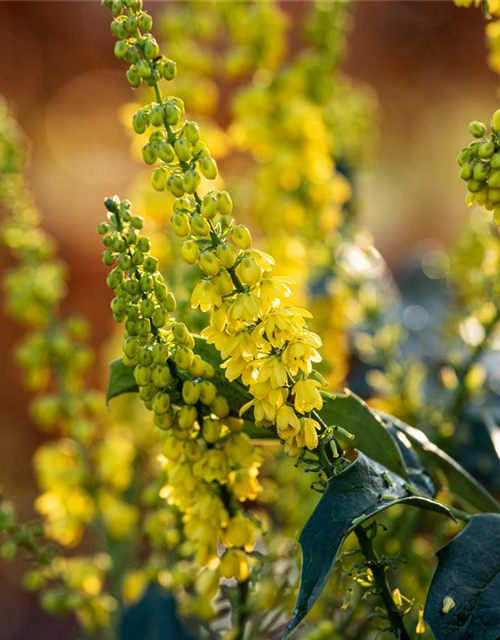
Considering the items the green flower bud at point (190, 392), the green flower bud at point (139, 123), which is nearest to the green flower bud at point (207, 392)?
the green flower bud at point (190, 392)

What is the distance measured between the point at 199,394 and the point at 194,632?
0.96 feet

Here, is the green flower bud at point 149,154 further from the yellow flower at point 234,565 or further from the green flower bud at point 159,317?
the yellow flower at point 234,565

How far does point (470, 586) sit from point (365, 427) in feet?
0.25

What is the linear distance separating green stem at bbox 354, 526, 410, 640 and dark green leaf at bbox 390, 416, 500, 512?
0.08m

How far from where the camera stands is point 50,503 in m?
0.62

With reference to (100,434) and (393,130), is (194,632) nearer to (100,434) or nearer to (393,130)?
(100,434)

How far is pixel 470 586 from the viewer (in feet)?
1.02

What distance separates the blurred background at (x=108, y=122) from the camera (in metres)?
1.76

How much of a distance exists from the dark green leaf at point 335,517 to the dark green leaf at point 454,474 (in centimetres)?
8

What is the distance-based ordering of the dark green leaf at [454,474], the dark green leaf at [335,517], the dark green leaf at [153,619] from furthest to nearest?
the dark green leaf at [153,619] → the dark green leaf at [454,474] → the dark green leaf at [335,517]

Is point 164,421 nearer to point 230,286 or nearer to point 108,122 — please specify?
point 230,286

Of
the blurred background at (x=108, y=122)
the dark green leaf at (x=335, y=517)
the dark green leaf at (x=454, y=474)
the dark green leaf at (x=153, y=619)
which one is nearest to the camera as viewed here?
the dark green leaf at (x=335, y=517)

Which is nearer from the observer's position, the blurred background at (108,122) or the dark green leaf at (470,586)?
the dark green leaf at (470,586)

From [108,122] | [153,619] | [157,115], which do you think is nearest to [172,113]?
[157,115]
